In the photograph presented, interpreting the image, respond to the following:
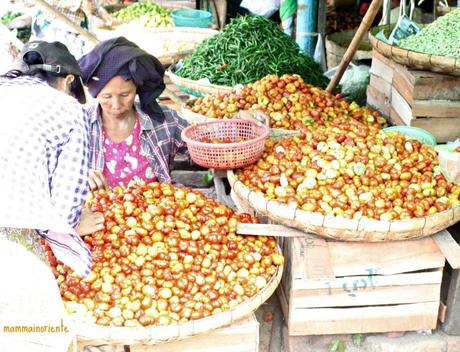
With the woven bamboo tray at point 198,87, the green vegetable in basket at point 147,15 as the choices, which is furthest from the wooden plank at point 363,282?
the green vegetable in basket at point 147,15

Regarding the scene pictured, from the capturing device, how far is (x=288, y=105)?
3.07 meters

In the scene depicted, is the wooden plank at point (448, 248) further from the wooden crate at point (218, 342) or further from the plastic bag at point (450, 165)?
the wooden crate at point (218, 342)

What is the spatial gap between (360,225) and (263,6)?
4880mm

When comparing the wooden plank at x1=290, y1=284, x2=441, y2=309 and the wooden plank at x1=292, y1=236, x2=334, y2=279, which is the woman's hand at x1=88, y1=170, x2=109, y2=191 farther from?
the wooden plank at x1=290, y1=284, x2=441, y2=309

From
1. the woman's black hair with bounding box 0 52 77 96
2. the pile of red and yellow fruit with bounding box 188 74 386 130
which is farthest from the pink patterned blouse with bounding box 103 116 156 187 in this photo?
the woman's black hair with bounding box 0 52 77 96

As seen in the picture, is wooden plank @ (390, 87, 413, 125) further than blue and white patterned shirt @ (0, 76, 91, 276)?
Yes

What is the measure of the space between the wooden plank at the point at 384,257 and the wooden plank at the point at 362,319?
0.17 meters

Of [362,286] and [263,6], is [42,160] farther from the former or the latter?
[263,6]

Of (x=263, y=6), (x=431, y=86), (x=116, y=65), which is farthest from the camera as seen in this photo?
(x=263, y=6)

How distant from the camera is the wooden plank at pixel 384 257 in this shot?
2.22m

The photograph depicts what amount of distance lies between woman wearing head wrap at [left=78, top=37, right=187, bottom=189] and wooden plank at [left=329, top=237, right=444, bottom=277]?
116 cm

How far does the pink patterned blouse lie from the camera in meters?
2.89

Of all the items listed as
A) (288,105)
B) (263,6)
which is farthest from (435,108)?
(263,6)

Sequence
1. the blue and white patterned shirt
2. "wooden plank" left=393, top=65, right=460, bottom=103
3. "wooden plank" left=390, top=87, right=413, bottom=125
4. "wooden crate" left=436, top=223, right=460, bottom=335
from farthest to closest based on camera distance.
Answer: "wooden plank" left=390, top=87, right=413, bottom=125 < "wooden plank" left=393, top=65, right=460, bottom=103 < "wooden crate" left=436, top=223, right=460, bottom=335 < the blue and white patterned shirt
